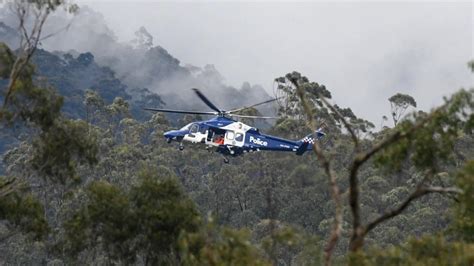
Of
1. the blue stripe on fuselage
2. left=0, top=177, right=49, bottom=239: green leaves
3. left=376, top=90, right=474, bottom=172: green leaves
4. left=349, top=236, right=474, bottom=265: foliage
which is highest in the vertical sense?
the blue stripe on fuselage

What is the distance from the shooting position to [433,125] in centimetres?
1322

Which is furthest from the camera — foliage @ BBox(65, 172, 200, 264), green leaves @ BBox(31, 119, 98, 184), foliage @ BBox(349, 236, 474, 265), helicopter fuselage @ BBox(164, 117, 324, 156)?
helicopter fuselage @ BBox(164, 117, 324, 156)

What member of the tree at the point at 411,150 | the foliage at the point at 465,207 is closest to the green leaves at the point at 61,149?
the tree at the point at 411,150

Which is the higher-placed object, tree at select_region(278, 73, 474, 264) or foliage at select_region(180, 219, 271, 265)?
tree at select_region(278, 73, 474, 264)

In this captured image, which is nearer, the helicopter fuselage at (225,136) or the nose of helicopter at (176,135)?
the helicopter fuselage at (225,136)

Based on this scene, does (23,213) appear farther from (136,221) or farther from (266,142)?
(266,142)

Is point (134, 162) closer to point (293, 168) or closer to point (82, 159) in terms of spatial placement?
point (82, 159)

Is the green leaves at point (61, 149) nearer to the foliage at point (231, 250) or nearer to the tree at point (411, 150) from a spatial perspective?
the tree at point (411, 150)

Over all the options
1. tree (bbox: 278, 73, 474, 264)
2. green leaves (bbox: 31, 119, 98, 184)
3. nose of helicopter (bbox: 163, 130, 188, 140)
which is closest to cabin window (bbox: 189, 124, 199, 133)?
nose of helicopter (bbox: 163, 130, 188, 140)

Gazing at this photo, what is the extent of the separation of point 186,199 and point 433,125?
5.85 meters

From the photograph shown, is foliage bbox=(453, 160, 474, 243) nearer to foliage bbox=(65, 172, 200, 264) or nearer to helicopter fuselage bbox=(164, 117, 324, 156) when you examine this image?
foliage bbox=(65, 172, 200, 264)

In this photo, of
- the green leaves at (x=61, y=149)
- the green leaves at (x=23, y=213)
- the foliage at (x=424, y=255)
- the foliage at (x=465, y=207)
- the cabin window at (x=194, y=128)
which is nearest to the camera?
the foliage at (x=424, y=255)

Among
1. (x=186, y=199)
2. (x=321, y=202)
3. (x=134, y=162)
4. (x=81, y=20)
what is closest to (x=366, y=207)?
(x=321, y=202)

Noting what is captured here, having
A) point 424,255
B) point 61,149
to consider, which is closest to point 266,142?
point 61,149
